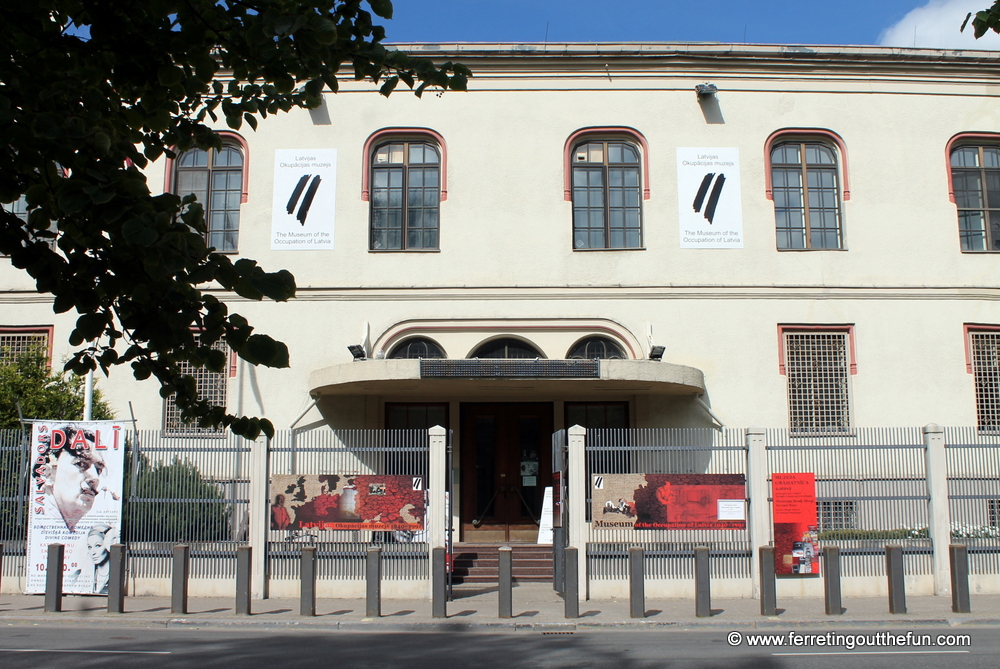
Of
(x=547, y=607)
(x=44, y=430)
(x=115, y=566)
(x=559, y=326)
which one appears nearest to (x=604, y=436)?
(x=547, y=607)

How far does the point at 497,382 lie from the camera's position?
15.8 meters

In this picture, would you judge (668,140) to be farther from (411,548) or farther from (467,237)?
(411,548)

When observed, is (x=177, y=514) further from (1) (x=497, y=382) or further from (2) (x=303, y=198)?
(2) (x=303, y=198)

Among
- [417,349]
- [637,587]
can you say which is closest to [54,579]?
[417,349]

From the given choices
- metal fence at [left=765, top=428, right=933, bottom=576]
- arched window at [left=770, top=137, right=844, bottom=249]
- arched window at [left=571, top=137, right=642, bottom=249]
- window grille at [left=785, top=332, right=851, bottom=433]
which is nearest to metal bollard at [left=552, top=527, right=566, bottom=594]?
metal fence at [left=765, top=428, right=933, bottom=576]

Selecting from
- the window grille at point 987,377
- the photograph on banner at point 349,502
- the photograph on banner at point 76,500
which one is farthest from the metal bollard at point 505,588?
the window grille at point 987,377

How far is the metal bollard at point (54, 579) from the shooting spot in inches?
500

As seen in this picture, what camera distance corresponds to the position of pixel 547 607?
1321cm

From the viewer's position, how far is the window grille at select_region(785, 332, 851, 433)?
696 inches

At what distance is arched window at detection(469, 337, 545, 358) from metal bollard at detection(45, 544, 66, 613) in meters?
8.22

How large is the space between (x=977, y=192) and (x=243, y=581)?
52.8ft

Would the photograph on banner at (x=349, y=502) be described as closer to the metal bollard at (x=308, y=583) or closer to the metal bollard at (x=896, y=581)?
the metal bollard at (x=308, y=583)

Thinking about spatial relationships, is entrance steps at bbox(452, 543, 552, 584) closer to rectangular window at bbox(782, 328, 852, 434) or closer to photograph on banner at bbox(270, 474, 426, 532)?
photograph on banner at bbox(270, 474, 426, 532)

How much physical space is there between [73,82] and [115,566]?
9.22 metres
